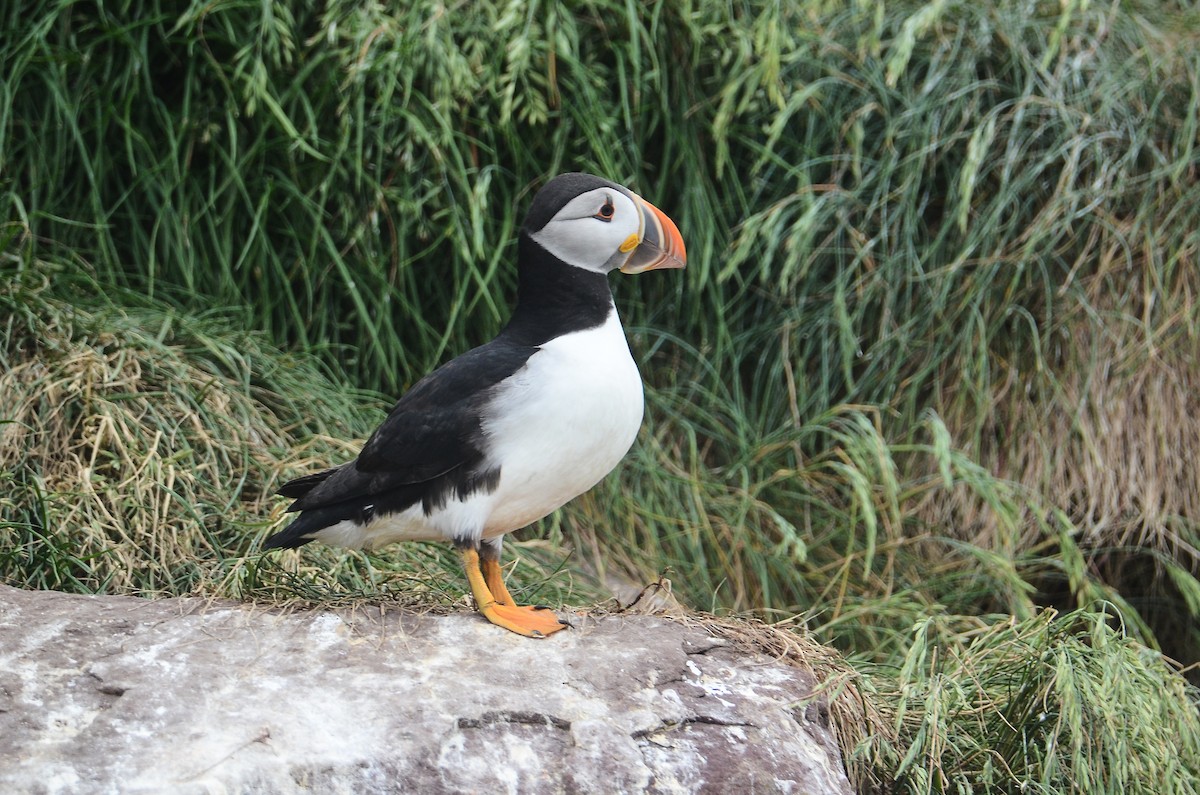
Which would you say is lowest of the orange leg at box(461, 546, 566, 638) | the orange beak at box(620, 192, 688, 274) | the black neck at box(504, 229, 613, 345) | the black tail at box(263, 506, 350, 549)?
the orange leg at box(461, 546, 566, 638)

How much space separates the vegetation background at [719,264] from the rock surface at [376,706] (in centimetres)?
89

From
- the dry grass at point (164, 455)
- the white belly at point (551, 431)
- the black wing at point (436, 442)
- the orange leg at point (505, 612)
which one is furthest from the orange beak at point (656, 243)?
the dry grass at point (164, 455)

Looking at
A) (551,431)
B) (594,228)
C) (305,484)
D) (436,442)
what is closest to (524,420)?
(551,431)

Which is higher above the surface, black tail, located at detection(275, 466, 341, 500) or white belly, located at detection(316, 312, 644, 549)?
white belly, located at detection(316, 312, 644, 549)

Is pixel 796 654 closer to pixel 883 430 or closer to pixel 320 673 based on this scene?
pixel 320 673

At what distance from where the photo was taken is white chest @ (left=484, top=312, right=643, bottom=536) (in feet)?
8.72

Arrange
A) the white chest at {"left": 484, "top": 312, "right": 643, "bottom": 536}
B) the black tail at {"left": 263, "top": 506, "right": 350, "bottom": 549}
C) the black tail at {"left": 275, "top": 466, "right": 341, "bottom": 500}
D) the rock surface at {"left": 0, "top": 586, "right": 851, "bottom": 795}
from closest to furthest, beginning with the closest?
the rock surface at {"left": 0, "top": 586, "right": 851, "bottom": 795}
the white chest at {"left": 484, "top": 312, "right": 643, "bottom": 536}
the black tail at {"left": 263, "top": 506, "right": 350, "bottom": 549}
the black tail at {"left": 275, "top": 466, "right": 341, "bottom": 500}

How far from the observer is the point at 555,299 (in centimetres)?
283

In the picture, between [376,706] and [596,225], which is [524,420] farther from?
[376,706]

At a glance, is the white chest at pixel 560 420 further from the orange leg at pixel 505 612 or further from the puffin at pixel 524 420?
the orange leg at pixel 505 612

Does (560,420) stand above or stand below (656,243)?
below

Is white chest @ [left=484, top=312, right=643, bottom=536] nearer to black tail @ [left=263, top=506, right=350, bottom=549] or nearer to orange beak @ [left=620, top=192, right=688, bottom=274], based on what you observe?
orange beak @ [left=620, top=192, right=688, bottom=274]

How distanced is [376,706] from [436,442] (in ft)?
1.87

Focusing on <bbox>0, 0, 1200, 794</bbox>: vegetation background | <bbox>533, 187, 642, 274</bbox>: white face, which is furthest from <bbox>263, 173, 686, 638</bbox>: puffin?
<bbox>0, 0, 1200, 794</bbox>: vegetation background
